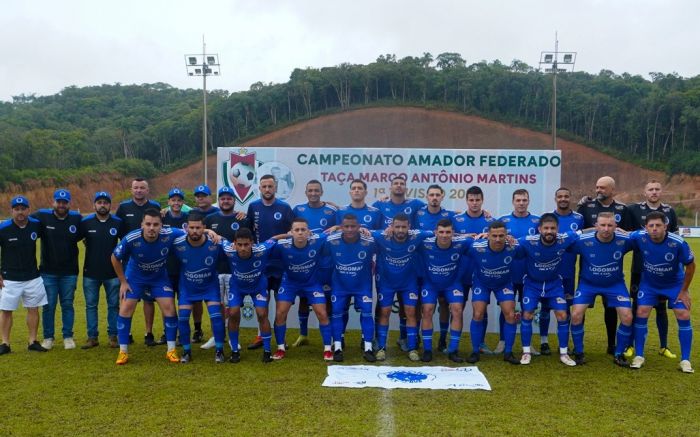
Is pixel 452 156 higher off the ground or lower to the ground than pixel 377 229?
higher

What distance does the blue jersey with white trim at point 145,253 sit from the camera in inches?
263

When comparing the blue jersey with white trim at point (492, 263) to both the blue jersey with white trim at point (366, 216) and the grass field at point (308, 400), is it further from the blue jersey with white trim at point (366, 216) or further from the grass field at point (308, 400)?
the blue jersey with white trim at point (366, 216)

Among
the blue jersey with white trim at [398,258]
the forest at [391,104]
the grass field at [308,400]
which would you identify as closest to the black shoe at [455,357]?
the grass field at [308,400]

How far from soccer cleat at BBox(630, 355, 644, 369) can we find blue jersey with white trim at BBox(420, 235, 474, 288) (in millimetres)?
2151

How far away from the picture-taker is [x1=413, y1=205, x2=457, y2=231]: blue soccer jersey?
24.2 feet

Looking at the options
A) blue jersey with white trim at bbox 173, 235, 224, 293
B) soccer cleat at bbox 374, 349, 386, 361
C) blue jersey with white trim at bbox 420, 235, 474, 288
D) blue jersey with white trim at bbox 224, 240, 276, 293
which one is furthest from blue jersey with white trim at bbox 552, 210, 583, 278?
blue jersey with white trim at bbox 173, 235, 224, 293

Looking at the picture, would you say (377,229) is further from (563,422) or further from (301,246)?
(563,422)

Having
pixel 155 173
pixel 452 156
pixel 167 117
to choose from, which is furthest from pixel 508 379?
pixel 167 117

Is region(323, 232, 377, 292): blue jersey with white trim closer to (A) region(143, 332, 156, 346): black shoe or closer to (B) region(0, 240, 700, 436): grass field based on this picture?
(B) region(0, 240, 700, 436): grass field

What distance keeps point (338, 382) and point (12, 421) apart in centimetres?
285

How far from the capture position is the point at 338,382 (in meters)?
5.79

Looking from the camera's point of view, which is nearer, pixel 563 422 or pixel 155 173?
pixel 563 422

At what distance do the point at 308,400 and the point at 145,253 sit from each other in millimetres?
2775

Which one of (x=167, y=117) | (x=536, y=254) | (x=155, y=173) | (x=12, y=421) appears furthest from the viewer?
(x=167, y=117)
